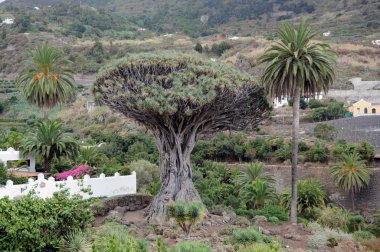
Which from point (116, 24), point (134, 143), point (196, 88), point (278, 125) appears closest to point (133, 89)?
point (196, 88)

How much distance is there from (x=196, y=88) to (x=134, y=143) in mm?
28961

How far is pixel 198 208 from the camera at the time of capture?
23.4m

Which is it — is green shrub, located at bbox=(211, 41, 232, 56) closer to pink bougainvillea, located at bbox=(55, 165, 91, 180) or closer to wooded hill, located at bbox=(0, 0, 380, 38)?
wooded hill, located at bbox=(0, 0, 380, 38)

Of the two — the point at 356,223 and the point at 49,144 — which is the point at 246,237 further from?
the point at 49,144

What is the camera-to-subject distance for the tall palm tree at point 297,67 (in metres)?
30.9

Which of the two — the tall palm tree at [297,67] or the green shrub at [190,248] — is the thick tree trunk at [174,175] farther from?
the green shrub at [190,248]

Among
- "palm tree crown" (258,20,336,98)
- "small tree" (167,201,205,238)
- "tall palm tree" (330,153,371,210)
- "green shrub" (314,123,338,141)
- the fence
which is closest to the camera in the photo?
"small tree" (167,201,205,238)

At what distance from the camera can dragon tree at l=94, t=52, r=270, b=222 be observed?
28.0m

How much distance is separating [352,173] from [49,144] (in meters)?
20.8

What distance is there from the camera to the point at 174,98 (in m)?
27.7

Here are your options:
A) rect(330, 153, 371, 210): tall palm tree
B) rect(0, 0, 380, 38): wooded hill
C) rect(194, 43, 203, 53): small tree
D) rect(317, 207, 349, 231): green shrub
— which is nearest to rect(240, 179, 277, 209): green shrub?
rect(317, 207, 349, 231): green shrub

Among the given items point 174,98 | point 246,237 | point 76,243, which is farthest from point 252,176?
point 76,243

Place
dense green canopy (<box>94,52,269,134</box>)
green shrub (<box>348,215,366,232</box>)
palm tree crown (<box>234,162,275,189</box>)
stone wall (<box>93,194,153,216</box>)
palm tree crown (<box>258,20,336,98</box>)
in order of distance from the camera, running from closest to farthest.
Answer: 1. dense green canopy (<box>94,52,269,134</box>)
2. stone wall (<box>93,194,153,216</box>)
3. palm tree crown (<box>258,20,336,98</box>)
4. green shrub (<box>348,215,366,232</box>)
5. palm tree crown (<box>234,162,275,189</box>)

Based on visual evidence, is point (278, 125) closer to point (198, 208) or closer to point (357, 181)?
point (357, 181)
